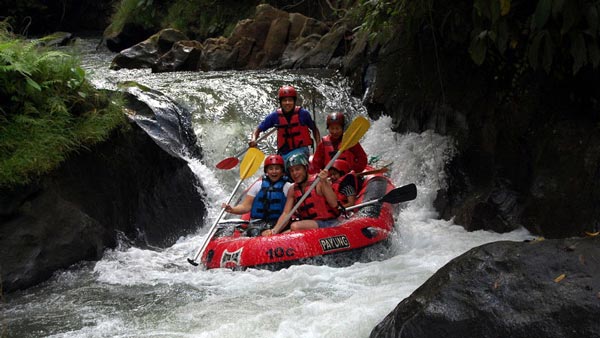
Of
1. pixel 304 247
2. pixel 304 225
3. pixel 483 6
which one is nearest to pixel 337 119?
pixel 304 225

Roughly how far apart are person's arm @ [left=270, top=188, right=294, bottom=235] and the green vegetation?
6.06ft

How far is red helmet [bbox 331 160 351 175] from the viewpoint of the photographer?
6.77 meters

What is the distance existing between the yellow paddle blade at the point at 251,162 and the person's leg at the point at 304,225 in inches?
48.4

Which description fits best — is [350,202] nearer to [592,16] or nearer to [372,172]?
[372,172]

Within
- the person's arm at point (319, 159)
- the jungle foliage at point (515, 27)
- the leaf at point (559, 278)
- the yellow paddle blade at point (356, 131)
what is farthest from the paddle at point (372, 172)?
the leaf at point (559, 278)

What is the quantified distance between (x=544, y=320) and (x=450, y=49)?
4371mm

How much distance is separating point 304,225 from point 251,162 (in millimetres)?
1418

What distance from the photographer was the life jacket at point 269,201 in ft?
19.4

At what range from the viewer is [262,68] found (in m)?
12.7

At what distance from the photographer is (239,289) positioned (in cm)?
474

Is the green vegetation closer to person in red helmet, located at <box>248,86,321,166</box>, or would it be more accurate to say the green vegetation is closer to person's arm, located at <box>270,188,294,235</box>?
person's arm, located at <box>270,188,294,235</box>

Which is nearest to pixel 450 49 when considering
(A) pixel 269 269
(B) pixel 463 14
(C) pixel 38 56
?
(B) pixel 463 14

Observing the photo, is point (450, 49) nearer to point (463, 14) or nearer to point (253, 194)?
point (463, 14)

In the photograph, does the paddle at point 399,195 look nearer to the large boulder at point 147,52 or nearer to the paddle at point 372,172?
the paddle at point 372,172
